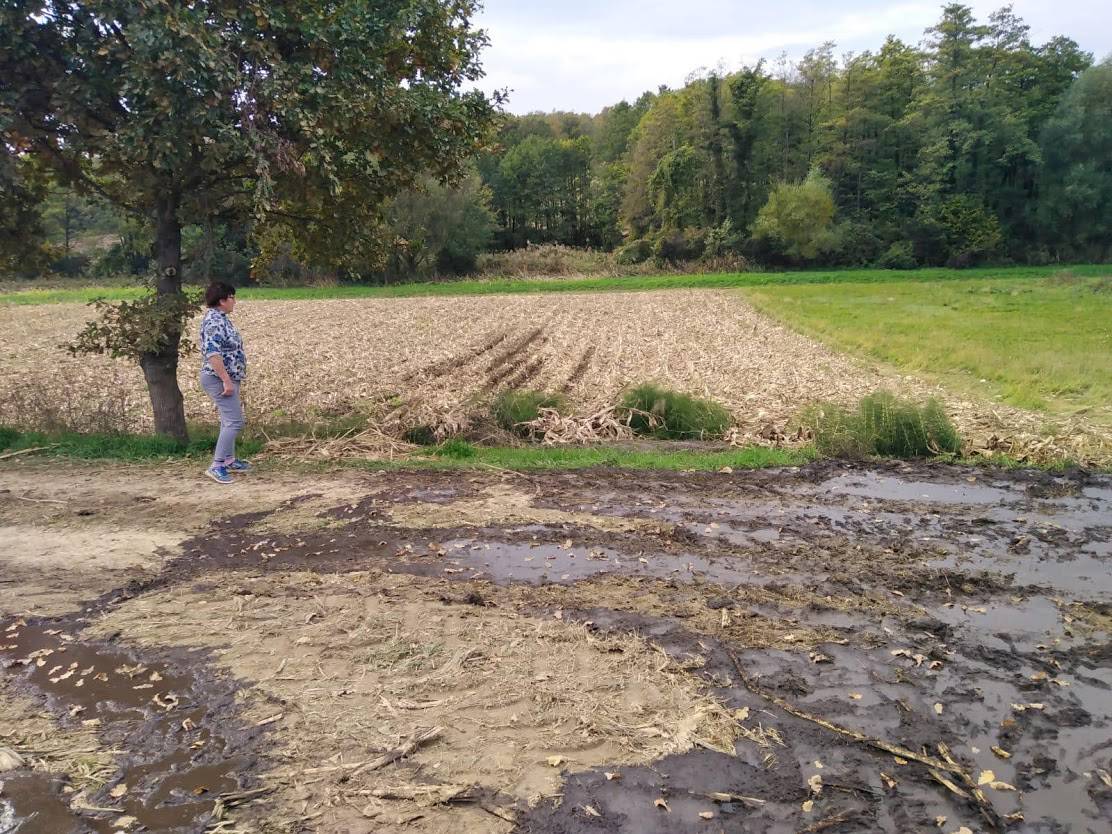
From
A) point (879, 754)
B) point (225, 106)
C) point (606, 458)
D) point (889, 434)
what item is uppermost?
point (225, 106)

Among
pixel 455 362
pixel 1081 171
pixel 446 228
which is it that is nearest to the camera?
pixel 455 362

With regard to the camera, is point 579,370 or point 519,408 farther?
A: point 579,370

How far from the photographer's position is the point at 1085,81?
56.8 meters

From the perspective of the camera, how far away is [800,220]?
56.6 metres

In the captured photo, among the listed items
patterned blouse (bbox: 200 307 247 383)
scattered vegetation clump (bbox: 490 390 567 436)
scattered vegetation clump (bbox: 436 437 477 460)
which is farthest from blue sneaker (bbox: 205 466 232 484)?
scattered vegetation clump (bbox: 490 390 567 436)

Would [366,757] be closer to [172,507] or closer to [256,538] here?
[256,538]

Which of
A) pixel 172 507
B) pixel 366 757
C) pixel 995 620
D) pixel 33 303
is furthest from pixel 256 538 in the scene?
pixel 33 303

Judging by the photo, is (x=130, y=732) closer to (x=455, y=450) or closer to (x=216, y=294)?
(x=216, y=294)

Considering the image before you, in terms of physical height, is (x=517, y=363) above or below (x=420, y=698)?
above

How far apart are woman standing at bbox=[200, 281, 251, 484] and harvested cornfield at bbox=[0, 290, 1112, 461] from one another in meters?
2.82

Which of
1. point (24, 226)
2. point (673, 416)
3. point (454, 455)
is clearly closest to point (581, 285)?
point (673, 416)

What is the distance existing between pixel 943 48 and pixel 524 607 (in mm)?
71271

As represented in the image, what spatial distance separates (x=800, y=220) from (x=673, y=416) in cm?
4958

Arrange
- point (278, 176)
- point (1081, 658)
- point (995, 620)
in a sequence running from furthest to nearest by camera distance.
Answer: point (278, 176) → point (995, 620) → point (1081, 658)
